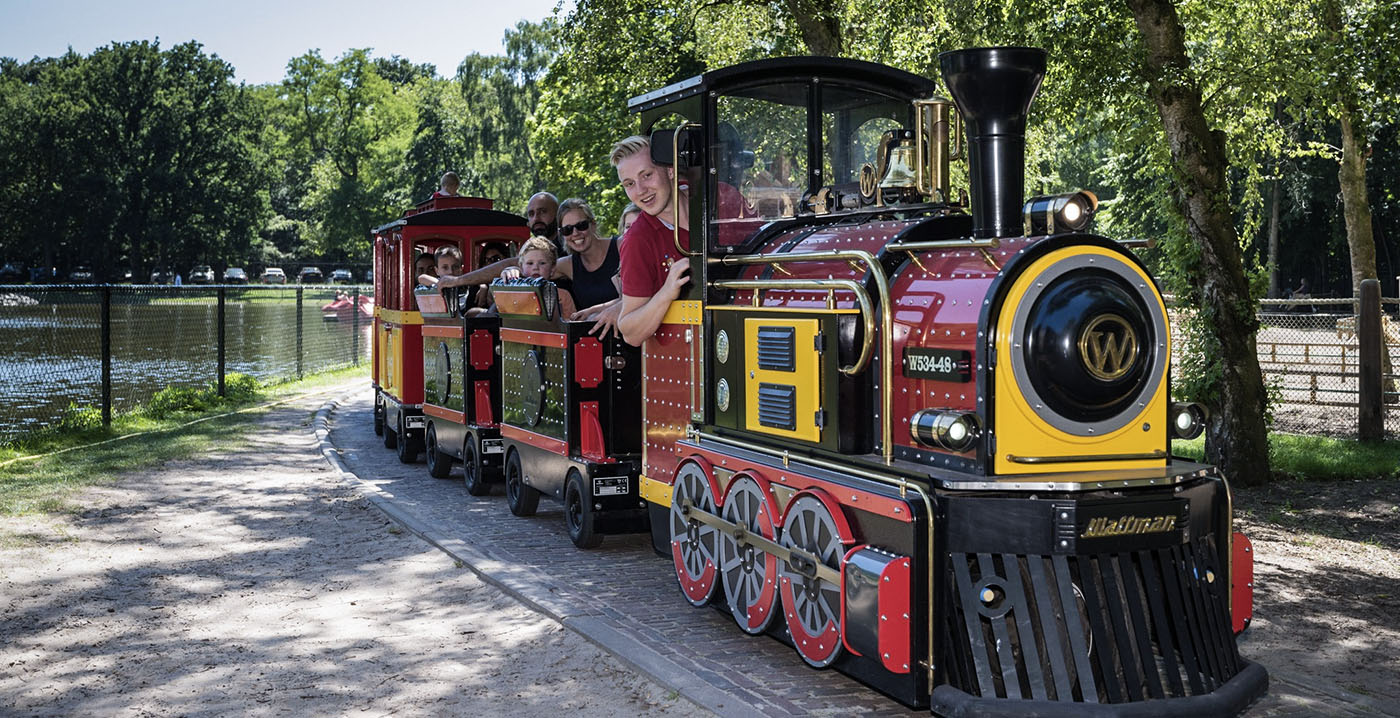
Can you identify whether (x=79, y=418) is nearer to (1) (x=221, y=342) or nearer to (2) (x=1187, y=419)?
(1) (x=221, y=342)

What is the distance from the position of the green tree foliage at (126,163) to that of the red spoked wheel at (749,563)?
61.5 metres

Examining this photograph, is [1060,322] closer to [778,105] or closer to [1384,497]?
[778,105]

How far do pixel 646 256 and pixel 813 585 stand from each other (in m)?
2.49

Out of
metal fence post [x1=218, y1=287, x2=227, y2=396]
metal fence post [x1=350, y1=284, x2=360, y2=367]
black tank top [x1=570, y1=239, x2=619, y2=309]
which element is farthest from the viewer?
metal fence post [x1=350, y1=284, x2=360, y2=367]

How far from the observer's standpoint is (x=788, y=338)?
5.79m

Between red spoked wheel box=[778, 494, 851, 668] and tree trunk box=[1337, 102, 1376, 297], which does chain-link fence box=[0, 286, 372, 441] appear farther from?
tree trunk box=[1337, 102, 1376, 297]

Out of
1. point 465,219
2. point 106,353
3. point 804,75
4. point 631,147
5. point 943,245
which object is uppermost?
point 804,75

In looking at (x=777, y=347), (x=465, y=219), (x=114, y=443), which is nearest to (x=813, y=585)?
(x=777, y=347)

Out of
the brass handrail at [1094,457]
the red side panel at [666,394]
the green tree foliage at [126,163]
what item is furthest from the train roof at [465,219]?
the green tree foliage at [126,163]

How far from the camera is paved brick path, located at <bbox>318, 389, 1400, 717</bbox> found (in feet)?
17.1

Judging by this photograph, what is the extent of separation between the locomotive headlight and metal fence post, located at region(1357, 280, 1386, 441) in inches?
361

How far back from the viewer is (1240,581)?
5.28 metres

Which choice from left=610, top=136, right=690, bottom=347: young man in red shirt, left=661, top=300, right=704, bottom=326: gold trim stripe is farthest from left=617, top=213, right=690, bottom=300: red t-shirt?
left=661, top=300, right=704, bottom=326: gold trim stripe

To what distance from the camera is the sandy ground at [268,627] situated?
5297mm
